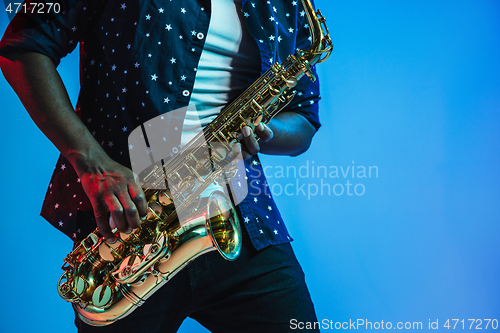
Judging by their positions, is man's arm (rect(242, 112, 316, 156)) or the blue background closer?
man's arm (rect(242, 112, 316, 156))

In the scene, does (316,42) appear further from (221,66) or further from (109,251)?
(109,251)

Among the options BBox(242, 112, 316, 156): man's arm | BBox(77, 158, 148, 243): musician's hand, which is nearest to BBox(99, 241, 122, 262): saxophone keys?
BBox(77, 158, 148, 243): musician's hand

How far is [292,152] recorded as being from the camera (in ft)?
4.94

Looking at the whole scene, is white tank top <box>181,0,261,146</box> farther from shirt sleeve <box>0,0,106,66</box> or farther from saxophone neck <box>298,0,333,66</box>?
shirt sleeve <box>0,0,106,66</box>

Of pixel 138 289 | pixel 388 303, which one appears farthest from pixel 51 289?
pixel 388 303

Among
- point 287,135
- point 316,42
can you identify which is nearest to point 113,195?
point 287,135

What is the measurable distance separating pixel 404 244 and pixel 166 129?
6.74 ft

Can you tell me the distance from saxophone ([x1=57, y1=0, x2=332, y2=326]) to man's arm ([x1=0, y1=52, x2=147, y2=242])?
4.4 inches

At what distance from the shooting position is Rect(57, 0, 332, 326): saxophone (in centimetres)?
108

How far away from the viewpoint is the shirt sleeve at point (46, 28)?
1080 millimetres

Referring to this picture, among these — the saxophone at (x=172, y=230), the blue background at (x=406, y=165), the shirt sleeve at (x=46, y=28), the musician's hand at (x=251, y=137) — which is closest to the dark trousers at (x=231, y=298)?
the saxophone at (x=172, y=230)

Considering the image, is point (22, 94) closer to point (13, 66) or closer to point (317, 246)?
point (13, 66)

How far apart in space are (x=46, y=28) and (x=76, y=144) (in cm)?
40

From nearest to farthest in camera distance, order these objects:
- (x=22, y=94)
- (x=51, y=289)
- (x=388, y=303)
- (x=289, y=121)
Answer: (x=22, y=94), (x=289, y=121), (x=51, y=289), (x=388, y=303)
